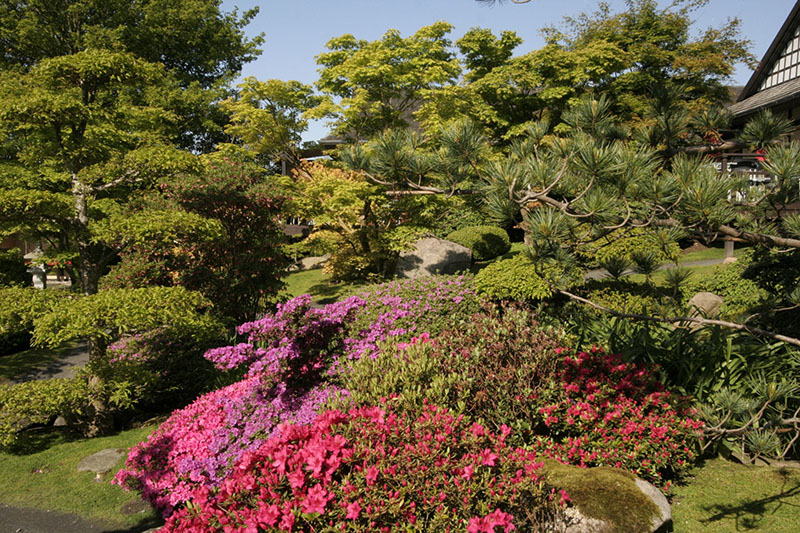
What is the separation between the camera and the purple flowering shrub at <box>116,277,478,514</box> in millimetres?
5047

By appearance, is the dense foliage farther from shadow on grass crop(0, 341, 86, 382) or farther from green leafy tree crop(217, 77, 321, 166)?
shadow on grass crop(0, 341, 86, 382)

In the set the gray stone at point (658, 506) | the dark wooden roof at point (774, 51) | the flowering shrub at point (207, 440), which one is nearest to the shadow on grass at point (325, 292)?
the flowering shrub at point (207, 440)

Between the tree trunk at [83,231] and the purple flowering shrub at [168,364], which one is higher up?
the tree trunk at [83,231]

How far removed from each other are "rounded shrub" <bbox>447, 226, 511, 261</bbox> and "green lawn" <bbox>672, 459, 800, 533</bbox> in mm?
13888

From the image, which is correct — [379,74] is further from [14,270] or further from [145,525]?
[145,525]

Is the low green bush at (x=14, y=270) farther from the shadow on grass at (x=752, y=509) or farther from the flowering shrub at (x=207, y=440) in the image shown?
the shadow on grass at (x=752, y=509)

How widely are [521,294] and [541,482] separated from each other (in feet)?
15.7

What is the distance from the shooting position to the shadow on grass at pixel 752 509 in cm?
401

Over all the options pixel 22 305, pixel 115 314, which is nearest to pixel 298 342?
pixel 115 314

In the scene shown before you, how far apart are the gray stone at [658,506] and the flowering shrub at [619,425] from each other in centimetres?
56

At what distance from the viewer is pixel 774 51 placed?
17.9 m

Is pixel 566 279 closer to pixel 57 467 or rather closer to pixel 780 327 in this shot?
pixel 780 327

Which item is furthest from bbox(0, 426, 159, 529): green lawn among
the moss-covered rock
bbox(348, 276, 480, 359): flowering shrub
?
the moss-covered rock

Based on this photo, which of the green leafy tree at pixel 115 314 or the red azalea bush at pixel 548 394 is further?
the green leafy tree at pixel 115 314
